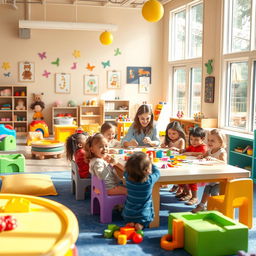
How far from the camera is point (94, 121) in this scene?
36.5ft

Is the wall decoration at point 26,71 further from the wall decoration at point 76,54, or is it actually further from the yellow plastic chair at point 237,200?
the yellow plastic chair at point 237,200

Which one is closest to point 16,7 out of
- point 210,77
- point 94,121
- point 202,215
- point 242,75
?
point 94,121

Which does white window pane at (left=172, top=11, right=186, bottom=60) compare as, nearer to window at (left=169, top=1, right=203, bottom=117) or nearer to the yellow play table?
window at (left=169, top=1, right=203, bottom=117)

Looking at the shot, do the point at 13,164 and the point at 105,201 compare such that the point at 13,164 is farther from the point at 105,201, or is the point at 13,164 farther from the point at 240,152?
the point at 240,152

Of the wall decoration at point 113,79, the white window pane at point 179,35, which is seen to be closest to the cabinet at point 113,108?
the wall decoration at point 113,79

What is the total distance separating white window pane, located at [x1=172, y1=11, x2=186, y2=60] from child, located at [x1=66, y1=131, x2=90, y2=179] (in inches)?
234

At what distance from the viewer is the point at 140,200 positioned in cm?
348

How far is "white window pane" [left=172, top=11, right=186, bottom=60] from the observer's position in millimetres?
10227

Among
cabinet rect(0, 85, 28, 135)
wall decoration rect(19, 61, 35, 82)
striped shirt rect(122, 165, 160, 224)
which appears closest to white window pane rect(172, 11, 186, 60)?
wall decoration rect(19, 61, 35, 82)

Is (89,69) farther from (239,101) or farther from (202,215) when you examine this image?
(202,215)

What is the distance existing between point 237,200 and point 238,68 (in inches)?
176

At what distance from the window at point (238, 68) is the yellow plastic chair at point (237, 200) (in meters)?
3.64

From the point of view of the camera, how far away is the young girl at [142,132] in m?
4.95

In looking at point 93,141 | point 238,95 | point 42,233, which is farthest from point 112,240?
point 238,95
